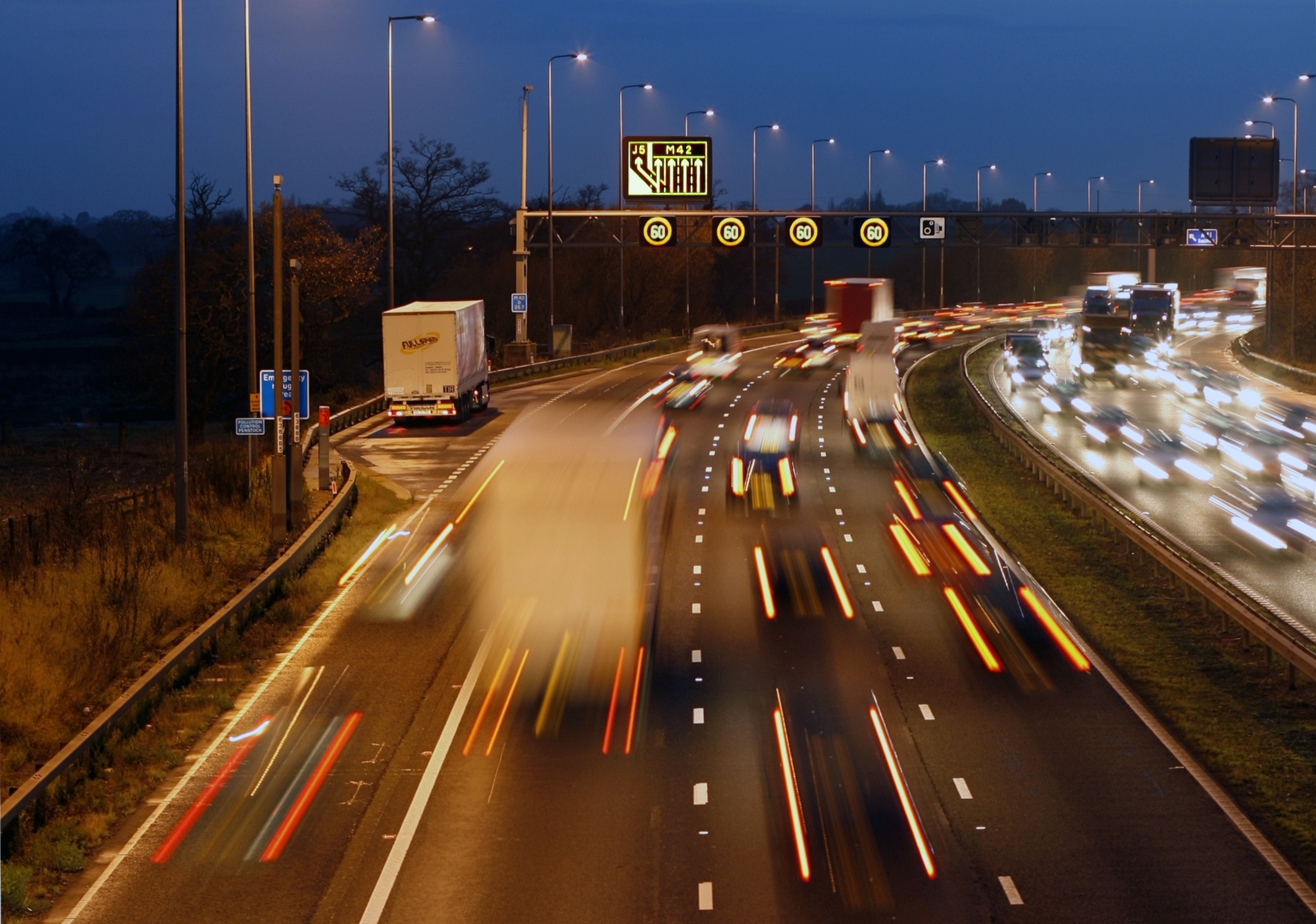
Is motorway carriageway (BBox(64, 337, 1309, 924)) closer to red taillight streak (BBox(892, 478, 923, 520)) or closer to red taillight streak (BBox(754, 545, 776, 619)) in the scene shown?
red taillight streak (BBox(754, 545, 776, 619))

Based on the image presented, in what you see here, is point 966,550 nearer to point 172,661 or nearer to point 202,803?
point 172,661

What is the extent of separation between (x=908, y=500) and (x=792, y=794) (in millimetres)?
19405

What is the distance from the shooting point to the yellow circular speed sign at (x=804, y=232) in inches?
2506

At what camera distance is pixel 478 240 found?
12131 centimetres

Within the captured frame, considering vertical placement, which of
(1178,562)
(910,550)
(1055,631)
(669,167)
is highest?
(669,167)

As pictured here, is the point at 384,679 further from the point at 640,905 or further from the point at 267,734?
the point at 640,905

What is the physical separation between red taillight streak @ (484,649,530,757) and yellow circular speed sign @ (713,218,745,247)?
147ft

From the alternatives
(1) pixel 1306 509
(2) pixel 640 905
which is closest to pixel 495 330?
(1) pixel 1306 509

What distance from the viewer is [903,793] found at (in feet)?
46.2

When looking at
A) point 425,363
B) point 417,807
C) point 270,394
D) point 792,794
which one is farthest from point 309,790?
point 425,363

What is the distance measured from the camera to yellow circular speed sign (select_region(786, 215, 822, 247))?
63.7 metres

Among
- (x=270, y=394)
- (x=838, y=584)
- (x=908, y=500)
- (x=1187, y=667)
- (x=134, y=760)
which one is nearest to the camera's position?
(x=134, y=760)

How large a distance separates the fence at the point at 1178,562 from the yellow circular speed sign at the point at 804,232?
24990 mm

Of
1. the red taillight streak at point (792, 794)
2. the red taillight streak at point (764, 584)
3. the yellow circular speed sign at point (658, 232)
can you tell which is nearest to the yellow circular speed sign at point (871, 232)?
the yellow circular speed sign at point (658, 232)
